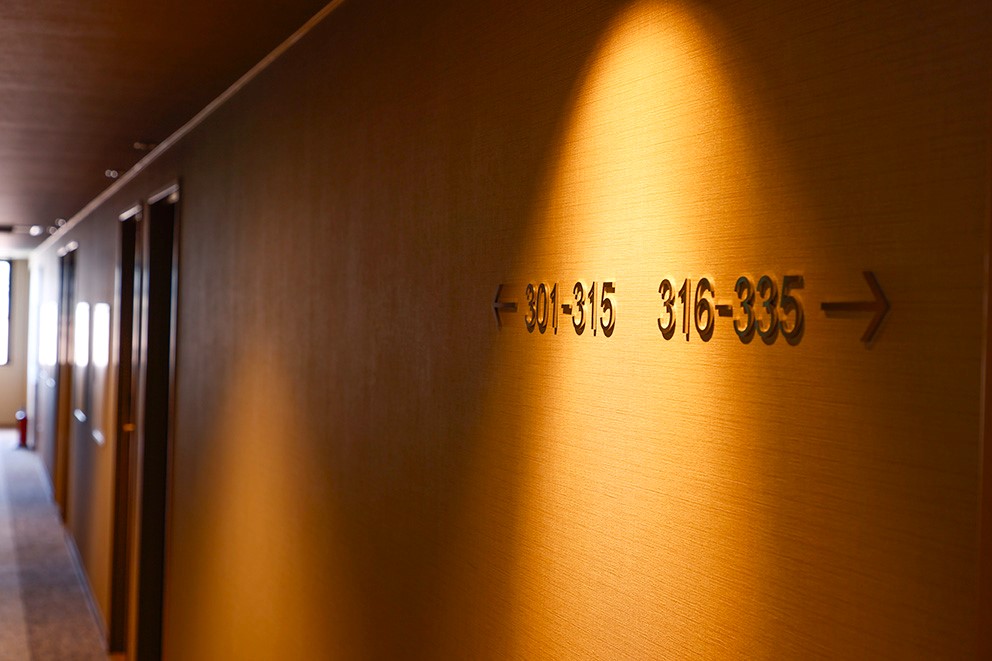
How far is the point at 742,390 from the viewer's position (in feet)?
4.47

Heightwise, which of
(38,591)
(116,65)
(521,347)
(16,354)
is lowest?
(38,591)

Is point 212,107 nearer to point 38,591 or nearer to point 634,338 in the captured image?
point 634,338

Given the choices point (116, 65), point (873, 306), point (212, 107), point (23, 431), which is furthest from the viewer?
point (23, 431)

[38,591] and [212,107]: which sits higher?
[212,107]

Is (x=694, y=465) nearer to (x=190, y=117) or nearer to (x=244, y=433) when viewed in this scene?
(x=244, y=433)

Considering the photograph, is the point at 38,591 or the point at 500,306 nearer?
the point at 500,306

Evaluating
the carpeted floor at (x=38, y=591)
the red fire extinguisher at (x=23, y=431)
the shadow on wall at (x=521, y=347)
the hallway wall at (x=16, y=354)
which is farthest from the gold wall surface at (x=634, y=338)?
the hallway wall at (x=16, y=354)

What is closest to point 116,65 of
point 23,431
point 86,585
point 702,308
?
point 702,308

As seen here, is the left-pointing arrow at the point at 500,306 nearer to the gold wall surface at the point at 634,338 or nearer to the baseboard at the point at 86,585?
the gold wall surface at the point at 634,338

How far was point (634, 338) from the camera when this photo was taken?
1.58 m

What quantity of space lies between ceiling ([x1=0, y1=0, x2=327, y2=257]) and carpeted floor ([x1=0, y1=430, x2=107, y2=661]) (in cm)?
296

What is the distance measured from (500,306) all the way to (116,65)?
2.31m

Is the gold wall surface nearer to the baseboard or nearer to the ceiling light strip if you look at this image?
the ceiling light strip

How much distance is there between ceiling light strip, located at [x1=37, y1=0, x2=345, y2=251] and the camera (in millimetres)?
3177
